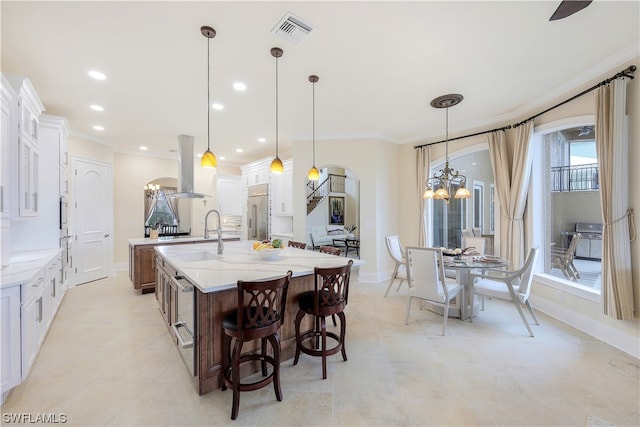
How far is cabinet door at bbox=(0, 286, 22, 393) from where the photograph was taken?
1950mm

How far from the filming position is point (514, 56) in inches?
108

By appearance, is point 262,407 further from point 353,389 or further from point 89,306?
point 89,306

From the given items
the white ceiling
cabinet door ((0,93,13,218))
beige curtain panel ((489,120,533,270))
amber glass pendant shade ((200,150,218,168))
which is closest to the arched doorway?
beige curtain panel ((489,120,533,270))

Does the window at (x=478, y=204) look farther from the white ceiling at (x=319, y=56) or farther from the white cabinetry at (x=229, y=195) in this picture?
the white cabinetry at (x=229, y=195)

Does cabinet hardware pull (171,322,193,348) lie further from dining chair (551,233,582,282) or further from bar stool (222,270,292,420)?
dining chair (551,233,582,282)

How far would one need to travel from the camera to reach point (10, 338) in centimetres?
199

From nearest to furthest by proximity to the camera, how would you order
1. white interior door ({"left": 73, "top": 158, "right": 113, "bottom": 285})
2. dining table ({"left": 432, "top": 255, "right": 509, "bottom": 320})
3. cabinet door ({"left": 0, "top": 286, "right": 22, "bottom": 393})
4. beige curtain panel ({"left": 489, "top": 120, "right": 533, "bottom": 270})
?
cabinet door ({"left": 0, "top": 286, "right": 22, "bottom": 393})
dining table ({"left": 432, "top": 255, "right": 509, "bottom": 320})
beige curtain panel ({"left": 489, "top": 120, "right": 533, "bottom": 270})
white interior door ({"left": 73, "top": 158, "right": 113, "bottom": 285})

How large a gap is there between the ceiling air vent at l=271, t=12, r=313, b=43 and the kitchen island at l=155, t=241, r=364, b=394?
2.11 m

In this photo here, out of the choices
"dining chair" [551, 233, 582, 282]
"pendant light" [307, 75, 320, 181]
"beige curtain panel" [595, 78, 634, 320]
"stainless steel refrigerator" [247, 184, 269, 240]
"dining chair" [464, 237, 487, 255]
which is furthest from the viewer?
"stainless steel refrigerator" [247, 184, 269, 240]

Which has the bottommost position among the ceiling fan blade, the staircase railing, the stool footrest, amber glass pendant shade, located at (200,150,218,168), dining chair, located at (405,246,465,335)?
the stool footrest

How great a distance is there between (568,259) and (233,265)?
4630 millimetres

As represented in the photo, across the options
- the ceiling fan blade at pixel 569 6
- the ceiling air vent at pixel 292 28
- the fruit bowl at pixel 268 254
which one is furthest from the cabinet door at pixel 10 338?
the ceiling fan blade at pixel 569 6

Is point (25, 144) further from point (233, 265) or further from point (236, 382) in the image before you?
point (236, 382)

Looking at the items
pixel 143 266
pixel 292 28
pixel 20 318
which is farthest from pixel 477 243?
pixel 143 266
